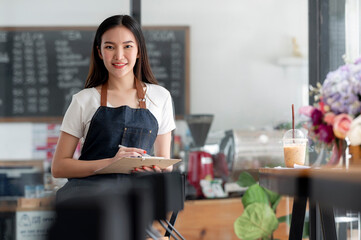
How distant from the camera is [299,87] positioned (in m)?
4.07

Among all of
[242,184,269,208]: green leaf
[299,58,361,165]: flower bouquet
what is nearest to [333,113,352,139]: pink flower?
[299,58,361,165]: flower bouquet

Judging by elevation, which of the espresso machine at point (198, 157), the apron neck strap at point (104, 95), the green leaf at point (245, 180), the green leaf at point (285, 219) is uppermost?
the apron neck strap at point (104, 95)

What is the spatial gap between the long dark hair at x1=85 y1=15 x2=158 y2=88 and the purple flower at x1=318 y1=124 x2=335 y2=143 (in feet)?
2.33

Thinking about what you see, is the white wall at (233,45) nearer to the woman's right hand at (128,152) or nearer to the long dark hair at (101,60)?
the long dark hair at (101,60)

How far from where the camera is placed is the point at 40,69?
4047 mm

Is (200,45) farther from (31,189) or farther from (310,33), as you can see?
(31,189)

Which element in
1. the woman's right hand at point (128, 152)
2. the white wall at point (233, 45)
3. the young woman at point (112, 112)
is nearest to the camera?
the woman's right hand at point (128, 152)

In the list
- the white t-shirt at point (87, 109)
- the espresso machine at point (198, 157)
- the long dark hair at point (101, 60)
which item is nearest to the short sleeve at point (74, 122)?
the white t-shirt at point (87, 109)

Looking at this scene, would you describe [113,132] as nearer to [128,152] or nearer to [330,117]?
[128,152]

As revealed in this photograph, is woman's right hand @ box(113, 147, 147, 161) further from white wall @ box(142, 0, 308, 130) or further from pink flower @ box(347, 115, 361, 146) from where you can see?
white wall @ box(142, 0, 308, 130)

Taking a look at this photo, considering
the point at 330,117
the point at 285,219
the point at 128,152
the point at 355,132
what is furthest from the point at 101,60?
the point at 285,219

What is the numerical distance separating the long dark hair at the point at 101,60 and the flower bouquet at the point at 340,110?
68 centimetres

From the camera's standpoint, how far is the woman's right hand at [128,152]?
1943mm

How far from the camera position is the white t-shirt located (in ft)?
7.06
